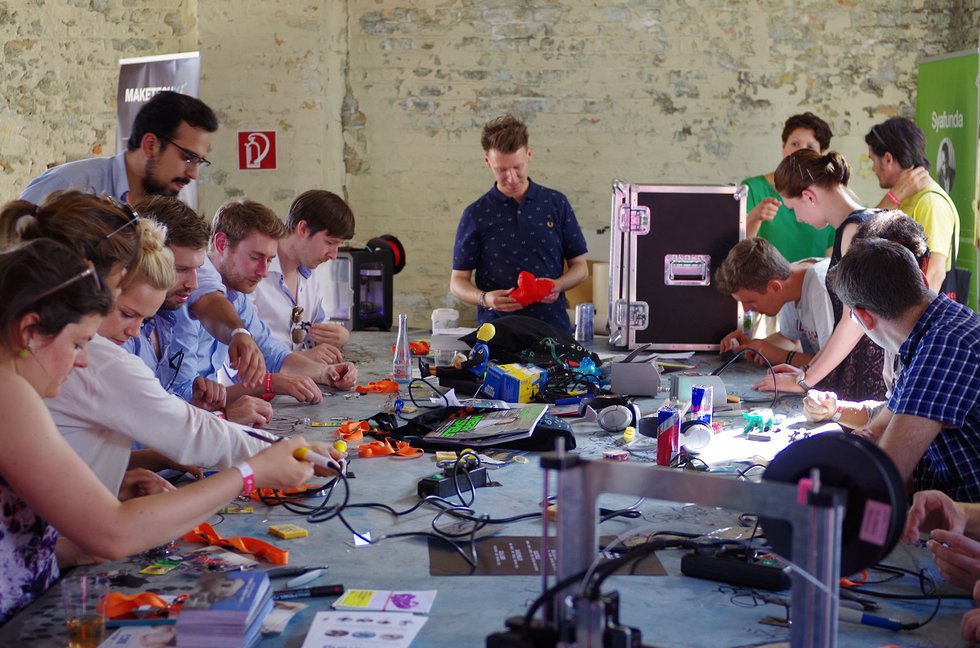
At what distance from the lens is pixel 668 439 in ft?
9.25

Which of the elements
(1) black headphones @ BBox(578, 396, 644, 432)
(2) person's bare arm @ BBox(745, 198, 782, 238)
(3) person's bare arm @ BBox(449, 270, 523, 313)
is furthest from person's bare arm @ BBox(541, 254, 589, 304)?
(1) black headphones @ BBox(578, 396, 644, 432)

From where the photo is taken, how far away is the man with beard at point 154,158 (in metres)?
3.79

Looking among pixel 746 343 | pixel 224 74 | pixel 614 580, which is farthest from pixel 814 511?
pixel 224 74

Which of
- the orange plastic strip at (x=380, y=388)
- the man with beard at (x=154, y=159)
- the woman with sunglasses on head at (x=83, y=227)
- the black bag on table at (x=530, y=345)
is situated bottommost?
the orange plastic strip at (x=380, y=388)

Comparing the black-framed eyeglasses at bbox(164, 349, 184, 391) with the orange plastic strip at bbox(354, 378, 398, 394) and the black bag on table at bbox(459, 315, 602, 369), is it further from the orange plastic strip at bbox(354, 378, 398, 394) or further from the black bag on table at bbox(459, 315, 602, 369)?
the black bag on table at bbox(459, 315, 602, 369)

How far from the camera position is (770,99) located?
6957 millimetres

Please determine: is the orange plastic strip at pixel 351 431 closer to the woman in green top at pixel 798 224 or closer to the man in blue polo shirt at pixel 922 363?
the man in blue polo shirt at pixel 922 363

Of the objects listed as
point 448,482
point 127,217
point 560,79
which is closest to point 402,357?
point 448,482

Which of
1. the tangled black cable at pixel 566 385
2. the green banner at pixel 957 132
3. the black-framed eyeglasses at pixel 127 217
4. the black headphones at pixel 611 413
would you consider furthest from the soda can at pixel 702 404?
the green banner at pixel 957 132

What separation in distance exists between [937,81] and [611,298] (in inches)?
119

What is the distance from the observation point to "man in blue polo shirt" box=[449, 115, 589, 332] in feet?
16.5

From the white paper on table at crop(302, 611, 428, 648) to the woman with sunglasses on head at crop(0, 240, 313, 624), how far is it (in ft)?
1.20

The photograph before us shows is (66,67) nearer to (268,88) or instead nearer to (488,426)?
(268,88)

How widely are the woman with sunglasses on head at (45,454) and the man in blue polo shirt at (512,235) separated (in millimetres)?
3232
